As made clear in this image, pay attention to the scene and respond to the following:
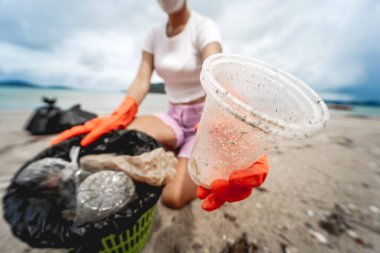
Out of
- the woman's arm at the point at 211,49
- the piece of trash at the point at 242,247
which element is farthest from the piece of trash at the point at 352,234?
the woman's arm at the point at 211,49

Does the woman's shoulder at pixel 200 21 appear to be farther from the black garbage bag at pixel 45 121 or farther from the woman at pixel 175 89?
the black garbage bag at pixel 45 121

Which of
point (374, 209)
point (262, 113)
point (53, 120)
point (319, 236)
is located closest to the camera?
point (262, 113)

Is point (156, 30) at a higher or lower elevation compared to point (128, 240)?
higher

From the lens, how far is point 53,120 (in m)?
3.22

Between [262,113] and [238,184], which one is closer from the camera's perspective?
[262,113]

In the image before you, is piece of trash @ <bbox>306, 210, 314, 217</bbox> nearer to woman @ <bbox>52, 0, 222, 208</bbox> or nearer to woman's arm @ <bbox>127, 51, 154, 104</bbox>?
woman @ <bbox>52, 0, 222, 208</bbox>

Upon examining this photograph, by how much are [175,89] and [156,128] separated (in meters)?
0.46

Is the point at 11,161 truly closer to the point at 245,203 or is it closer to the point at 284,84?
the point at 245,203

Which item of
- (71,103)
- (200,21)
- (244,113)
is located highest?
(200,21)

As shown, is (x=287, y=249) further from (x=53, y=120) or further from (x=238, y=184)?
(x=53, y=120)

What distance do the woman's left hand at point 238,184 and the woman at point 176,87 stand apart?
0.80 meters

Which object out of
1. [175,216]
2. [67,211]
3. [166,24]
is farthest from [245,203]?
[166,24]

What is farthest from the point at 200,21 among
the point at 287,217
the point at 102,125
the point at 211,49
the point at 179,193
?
the point at 287,217

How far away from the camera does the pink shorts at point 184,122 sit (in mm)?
1694
